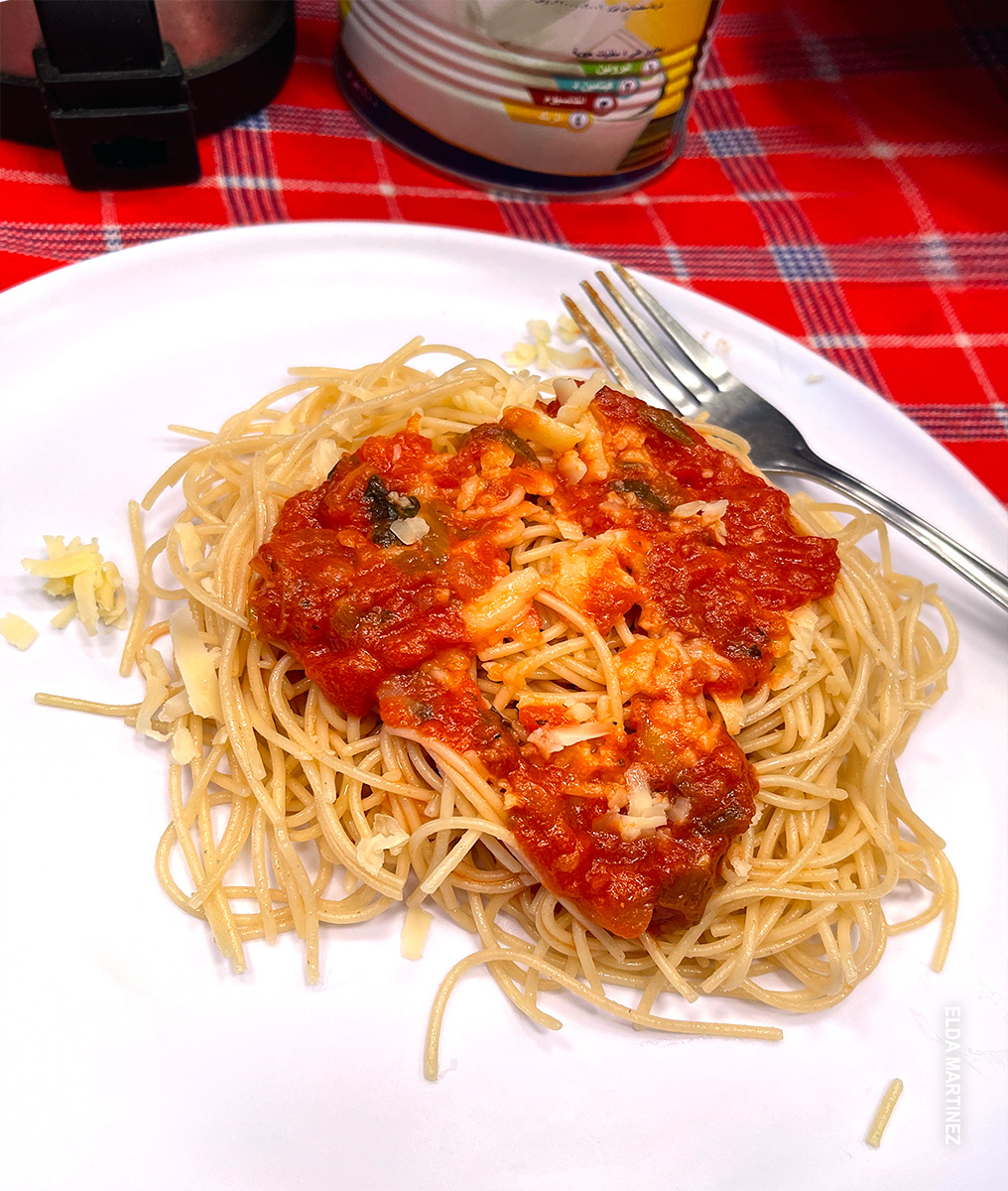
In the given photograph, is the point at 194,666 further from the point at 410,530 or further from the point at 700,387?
the point at 700,387

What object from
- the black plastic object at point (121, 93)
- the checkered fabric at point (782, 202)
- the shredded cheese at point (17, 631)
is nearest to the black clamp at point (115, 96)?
the black plastic object at point (121, 93)

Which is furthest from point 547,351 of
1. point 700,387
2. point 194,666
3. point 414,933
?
point 414,933

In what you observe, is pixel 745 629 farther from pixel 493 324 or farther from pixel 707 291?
pixel 707 291

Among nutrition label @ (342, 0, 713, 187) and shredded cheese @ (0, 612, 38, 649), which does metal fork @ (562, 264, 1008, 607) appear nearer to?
nutrition label @ (342, 0, 713, 187)

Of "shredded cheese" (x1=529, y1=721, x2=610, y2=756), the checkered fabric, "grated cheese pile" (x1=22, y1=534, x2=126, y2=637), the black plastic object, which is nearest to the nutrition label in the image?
the checkered fabric

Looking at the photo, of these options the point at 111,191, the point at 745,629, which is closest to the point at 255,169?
the point at 111,191

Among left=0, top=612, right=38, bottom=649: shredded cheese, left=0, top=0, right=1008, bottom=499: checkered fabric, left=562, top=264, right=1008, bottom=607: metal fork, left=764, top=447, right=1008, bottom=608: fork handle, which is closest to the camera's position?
left=0, top=612, right=38, bottom=649: shredded cheese

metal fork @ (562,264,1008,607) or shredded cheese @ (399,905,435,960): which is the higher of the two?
metal fork @ (562,264,1008,607)
